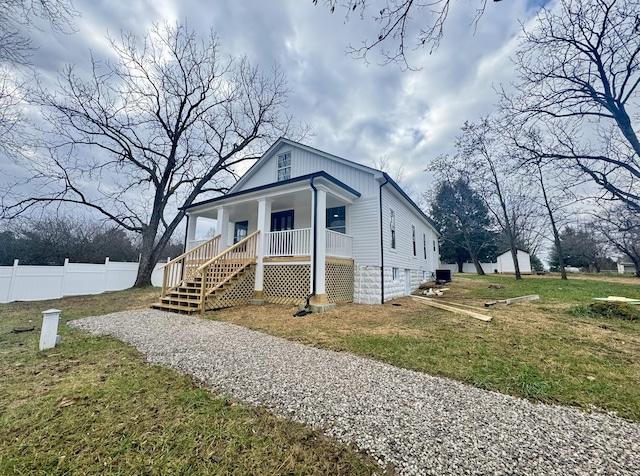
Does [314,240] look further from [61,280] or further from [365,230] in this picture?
[61,280]

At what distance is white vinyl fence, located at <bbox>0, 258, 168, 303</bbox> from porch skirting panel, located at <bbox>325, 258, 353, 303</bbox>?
491 inches

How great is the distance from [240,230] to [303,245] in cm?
666

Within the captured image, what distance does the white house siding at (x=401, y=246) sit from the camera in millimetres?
10578

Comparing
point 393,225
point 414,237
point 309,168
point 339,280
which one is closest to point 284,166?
point 309,168

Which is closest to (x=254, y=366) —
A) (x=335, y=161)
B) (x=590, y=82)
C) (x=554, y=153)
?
(x=335, y=161)

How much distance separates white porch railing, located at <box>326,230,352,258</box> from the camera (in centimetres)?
923

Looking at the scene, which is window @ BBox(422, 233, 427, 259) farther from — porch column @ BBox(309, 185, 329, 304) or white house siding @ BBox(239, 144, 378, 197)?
porch column @ BBox(309, 185, 329, 304)

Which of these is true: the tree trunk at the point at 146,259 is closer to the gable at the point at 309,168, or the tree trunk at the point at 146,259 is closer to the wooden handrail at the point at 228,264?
the gable at the point at 309,168

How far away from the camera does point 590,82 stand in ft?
28.2

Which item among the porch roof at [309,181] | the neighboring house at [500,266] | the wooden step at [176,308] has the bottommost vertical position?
the wooden step at [176,308]

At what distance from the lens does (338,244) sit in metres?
9.73

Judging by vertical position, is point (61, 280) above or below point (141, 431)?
above

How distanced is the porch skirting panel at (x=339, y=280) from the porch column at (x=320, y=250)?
602mm

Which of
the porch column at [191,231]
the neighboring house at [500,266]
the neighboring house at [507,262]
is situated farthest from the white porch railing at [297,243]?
the neighboring house at [507,262]
